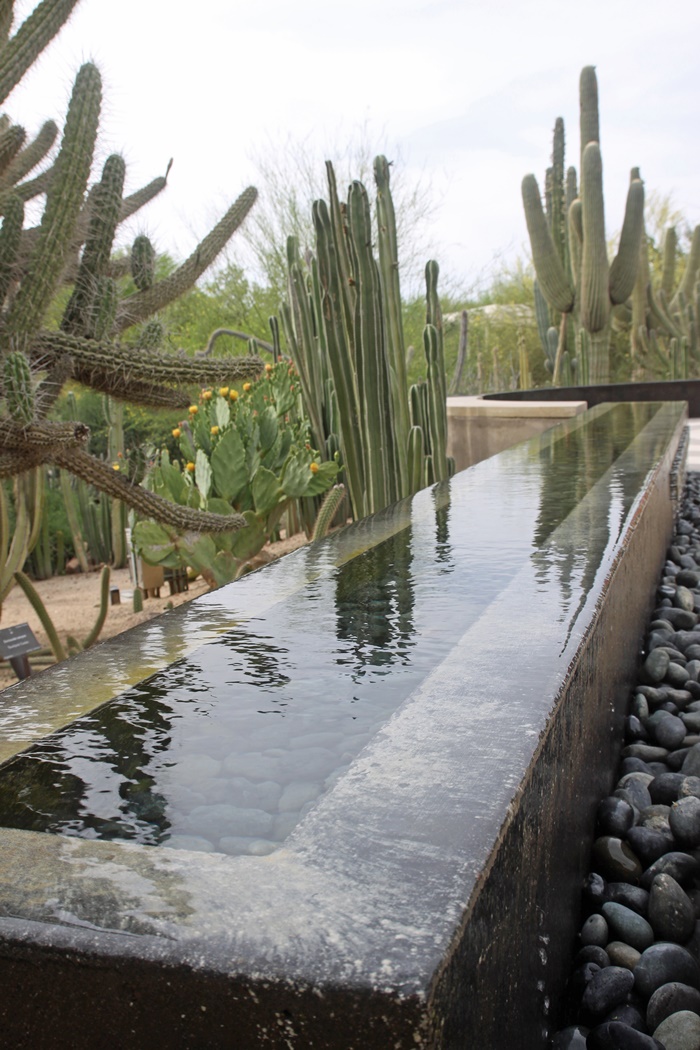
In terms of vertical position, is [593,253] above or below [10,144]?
above

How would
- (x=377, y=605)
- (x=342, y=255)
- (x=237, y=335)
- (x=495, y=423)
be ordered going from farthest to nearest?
(x=237, y=335), (x=495, y=423), (x=342, y=255), (x=377, y=605)

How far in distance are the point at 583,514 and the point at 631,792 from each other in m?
1.01

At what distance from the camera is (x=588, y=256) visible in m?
13.2

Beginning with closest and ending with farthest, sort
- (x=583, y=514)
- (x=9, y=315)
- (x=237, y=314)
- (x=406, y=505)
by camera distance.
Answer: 1. (x=583, y=514)
2. (x=406, y=505)
3. (x=9, y=315)
4. (x=237, y=314)

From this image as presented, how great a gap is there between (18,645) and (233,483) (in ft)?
7.72

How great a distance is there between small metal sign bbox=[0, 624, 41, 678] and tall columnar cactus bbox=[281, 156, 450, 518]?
83.5 inches

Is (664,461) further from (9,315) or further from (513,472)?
(9,315)

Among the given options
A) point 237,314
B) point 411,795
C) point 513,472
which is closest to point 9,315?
point 513,472

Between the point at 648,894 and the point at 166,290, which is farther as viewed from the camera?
the point at 166,290

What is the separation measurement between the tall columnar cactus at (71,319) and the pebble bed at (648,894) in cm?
241

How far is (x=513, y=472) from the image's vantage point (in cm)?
394

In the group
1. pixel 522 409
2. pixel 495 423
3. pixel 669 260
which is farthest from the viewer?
pixel 669 260

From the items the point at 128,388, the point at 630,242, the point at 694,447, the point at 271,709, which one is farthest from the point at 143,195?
the point at 630,242

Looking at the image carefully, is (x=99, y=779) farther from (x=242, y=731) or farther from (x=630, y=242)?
(x=630, y=242)
